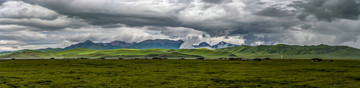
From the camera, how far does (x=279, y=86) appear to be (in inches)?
1612

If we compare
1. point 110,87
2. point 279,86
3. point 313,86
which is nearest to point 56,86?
point 110,87

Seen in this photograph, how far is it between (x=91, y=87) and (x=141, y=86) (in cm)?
789

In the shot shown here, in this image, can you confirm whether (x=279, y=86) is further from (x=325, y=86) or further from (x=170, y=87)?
(x=170, y=87)

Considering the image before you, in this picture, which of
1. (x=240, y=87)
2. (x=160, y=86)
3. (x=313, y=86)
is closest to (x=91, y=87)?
(x=160, y=86)

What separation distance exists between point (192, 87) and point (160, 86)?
5155mm

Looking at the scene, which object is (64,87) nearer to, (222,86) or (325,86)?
→ (222,86)

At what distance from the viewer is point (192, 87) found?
1582 inches

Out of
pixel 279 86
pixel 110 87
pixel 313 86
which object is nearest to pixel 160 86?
pixel 110 87

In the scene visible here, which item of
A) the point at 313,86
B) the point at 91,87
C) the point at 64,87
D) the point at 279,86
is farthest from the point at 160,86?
the point at 313,86

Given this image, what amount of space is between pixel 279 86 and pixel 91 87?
97.8 feet

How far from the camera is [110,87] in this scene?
41.0 metres

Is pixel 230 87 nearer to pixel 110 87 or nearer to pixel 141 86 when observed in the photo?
pixel 141 86

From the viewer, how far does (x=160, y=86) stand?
41.2 meters

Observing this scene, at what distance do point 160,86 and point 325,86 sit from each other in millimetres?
26193
